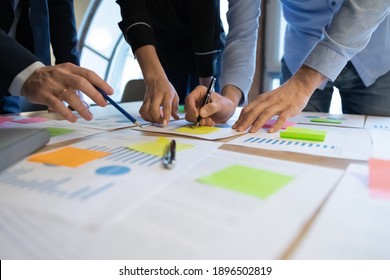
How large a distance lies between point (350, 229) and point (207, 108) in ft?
1.62

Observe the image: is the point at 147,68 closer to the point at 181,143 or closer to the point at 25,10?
the point at 181,143

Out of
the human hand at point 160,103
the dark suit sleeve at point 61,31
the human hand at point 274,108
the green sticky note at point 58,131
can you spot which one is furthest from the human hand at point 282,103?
the dark suit sleeve at point 61,31

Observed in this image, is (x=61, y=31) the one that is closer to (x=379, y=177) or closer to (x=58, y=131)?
(x=58, y=131)

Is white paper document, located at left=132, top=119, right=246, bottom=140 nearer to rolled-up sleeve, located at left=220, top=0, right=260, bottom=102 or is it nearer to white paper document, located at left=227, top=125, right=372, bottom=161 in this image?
white paper document, located at left=227, top=125, right=372, bottom=161

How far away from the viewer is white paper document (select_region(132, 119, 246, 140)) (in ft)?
2.06

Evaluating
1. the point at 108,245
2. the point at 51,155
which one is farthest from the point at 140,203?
the point at 51,155

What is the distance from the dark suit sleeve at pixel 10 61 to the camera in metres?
0.64

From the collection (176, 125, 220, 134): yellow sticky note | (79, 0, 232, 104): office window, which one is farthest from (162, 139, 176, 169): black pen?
(79, 0, 232, 104): office window

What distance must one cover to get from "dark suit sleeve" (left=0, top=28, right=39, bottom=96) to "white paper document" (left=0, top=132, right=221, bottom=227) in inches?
11.4

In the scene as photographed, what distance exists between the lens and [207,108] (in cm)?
71

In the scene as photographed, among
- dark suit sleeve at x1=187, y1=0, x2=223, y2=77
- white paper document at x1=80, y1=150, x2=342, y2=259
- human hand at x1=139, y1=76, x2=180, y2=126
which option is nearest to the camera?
white paper document at x1=80, y1=150, x2=342, y2=259

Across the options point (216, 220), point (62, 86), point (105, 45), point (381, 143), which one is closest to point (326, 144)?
point (381, 143)

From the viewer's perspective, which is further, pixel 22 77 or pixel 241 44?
pixel 241 44

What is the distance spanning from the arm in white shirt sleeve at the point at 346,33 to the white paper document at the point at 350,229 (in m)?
0.45
